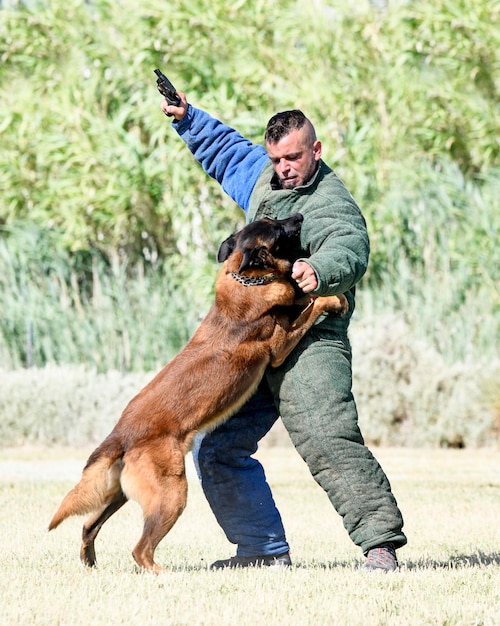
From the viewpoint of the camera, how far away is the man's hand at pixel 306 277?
473 cm

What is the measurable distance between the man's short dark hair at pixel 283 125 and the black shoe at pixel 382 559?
1819mm

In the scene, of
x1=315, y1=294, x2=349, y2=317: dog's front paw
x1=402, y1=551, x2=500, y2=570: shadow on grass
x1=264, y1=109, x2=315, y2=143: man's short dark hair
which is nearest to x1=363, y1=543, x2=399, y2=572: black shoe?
x1=402, y1=551, x2=500, y2=570: shadow on grass

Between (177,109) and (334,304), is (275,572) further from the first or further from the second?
(177,109)

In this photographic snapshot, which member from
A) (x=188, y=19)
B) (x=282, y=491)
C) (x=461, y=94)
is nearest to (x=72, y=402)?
(x=282, y=491)

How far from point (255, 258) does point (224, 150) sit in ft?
2.28

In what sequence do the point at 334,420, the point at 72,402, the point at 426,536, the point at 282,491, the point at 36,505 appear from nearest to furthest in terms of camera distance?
the point at 334,420 < the point at 426,536 < the point at 36,505 < the point at 282,491 < the point at 72,402

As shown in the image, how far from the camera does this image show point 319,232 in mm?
5133

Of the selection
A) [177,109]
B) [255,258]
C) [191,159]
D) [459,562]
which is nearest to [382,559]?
[459,562]

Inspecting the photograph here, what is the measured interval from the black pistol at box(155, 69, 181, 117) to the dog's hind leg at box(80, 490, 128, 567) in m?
1.83

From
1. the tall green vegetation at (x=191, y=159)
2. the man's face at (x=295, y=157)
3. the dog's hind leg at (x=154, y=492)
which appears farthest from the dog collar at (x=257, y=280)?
the tall green vegetation at (x=191, y=159)

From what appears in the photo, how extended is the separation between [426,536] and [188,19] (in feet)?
27.3

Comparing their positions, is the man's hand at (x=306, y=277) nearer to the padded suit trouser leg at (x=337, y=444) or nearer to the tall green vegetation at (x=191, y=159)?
the padded suit trouser leg at (x=337, y=444)

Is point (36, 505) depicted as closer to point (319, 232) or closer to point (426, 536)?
point (426, 536)

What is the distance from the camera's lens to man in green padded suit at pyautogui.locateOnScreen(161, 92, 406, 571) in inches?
199
